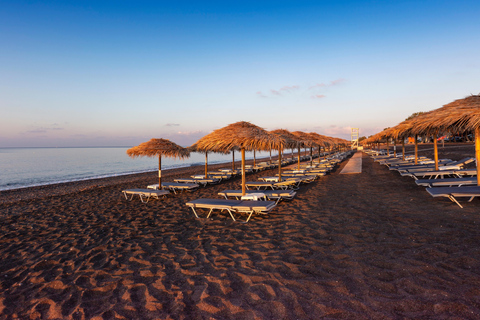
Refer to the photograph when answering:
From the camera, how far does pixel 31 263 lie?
12.2 feet

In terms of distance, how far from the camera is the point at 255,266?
10.9ft

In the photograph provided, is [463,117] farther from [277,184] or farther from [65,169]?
[65,169]

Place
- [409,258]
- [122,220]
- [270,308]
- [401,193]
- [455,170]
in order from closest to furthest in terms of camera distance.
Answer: [270,308], [409,258], [122,220], [401,193], [455,170]

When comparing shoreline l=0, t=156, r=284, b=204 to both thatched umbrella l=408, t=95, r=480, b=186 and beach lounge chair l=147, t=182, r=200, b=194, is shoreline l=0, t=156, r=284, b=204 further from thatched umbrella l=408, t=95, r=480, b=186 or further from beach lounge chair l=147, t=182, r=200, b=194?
thatched umbrella l=408, t=95, r=480, b=186

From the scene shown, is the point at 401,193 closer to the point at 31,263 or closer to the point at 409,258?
the point at 409,258

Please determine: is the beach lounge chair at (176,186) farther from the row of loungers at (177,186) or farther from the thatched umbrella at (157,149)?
the thatched umbrella at (157,149)

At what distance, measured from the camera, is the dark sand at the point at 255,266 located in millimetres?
2480

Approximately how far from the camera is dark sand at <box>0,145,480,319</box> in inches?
97.7

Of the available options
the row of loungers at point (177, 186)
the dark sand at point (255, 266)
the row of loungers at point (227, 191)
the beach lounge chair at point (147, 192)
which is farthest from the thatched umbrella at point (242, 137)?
the row of loungers at point (177, 186)

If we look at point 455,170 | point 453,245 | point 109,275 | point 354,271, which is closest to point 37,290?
point 109,275

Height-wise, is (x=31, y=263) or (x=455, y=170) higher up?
(x=455, y=170)

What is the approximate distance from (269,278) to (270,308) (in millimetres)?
549

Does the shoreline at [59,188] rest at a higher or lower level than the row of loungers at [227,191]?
lower

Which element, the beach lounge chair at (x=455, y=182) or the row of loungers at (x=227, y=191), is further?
the row of loungers at (x=227, y=191)
